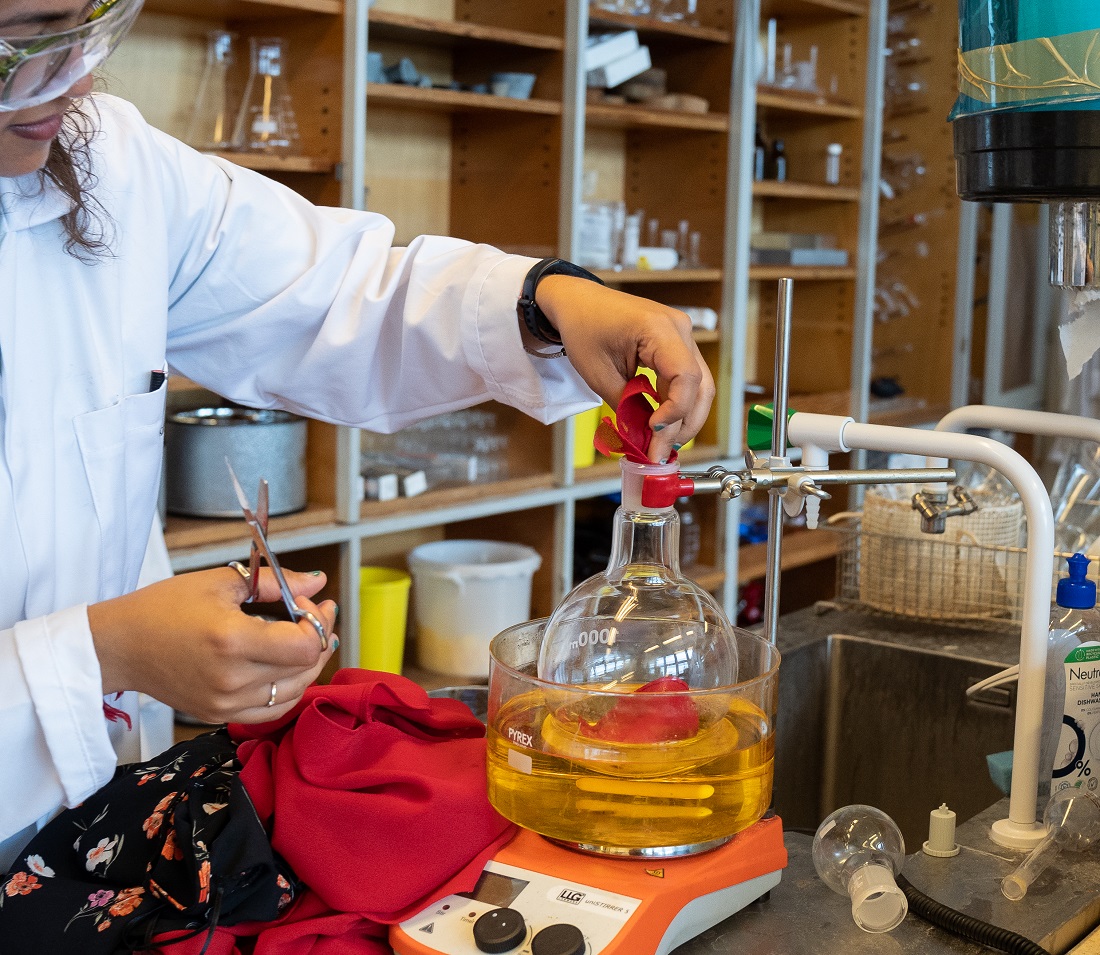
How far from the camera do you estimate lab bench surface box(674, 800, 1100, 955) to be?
0.91 meters

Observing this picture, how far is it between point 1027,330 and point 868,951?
4.14 m

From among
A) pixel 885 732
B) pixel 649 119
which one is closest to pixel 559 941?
pixel 885 732

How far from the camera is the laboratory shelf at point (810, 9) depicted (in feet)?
12.2

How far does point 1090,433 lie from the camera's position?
1.23 m

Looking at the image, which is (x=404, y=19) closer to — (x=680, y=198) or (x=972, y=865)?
(x=680, y=198)

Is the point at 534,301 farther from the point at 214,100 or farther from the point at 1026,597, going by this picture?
the point at 214,100

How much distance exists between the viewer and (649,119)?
3115mm

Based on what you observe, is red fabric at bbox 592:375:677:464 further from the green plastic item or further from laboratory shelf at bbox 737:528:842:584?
laboratory shelf at bbox 737:528:842:584

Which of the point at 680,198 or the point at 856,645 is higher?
the point at 680,198

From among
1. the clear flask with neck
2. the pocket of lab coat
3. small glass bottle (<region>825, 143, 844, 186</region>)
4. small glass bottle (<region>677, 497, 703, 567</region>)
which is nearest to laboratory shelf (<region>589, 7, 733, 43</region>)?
small glass bottle (<region>825, 143, 844, 186</region>)

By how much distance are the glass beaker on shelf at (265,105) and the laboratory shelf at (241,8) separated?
6cm

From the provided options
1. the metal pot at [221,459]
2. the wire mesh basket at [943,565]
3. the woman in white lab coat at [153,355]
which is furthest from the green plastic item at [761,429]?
the metal pot at [221,459]

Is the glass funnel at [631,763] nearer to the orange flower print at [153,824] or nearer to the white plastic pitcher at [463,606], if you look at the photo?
the orange flower print at [153,824]

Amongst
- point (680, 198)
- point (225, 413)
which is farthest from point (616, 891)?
point (680, 198)
